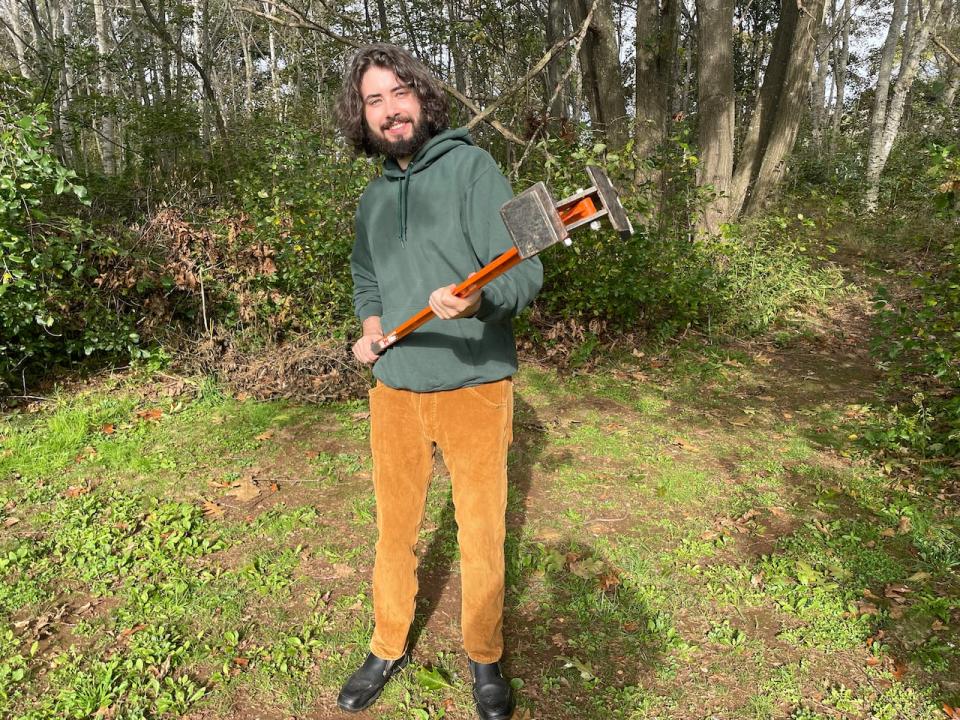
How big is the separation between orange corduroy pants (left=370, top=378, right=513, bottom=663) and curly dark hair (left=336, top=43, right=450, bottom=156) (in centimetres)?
87

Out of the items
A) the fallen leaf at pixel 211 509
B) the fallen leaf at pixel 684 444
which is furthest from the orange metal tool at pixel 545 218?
the fallen leaf at pixel 684 444

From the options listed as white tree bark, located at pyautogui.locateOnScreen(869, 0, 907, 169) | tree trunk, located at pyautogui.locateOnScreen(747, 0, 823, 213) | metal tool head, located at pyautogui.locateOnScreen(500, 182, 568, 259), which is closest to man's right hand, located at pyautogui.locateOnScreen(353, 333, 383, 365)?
metal tool head, located at pyautogui.locateOnScreen(500, 182, 568, 259)

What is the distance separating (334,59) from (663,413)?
10.7 metres

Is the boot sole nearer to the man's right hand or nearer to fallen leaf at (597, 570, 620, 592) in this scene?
fallen leaf at (597, 570, 620, 592)

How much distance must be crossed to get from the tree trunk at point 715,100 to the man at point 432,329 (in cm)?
599

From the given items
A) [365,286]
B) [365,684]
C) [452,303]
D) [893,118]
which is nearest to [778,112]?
[893,118]

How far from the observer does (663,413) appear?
500cm

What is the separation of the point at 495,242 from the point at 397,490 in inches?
36.2

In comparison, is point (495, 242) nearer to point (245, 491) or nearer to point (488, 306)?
point (488, 306)

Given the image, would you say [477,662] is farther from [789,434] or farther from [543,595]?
[789,434]

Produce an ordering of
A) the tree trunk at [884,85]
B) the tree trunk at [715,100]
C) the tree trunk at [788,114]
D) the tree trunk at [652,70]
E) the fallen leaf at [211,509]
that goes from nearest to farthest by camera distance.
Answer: the fallen leaf at [211,509] → the tree trunk at [652,70] → the tree trunk at [715,100] → the tree trunk at [788,114] → the tree trunk at [884,85]

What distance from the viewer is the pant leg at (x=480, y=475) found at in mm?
1983

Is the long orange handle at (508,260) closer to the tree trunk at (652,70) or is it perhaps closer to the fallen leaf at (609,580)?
the fallen leaf at (609,580)

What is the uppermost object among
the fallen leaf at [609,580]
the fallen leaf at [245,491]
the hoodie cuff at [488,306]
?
the hoodie cuff at [488,306]
